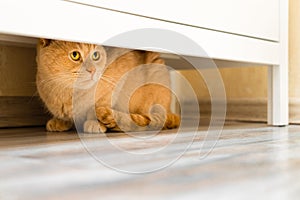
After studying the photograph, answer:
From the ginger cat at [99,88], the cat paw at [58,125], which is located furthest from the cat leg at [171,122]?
the cat paw at [58,125]

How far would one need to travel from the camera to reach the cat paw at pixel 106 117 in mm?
1325

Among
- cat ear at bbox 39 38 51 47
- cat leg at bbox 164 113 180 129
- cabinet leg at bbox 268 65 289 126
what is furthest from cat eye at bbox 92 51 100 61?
cabinet leg at bbox 268 65 289 126

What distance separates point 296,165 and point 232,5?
0.85 metres

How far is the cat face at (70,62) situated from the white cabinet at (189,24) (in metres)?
0.12

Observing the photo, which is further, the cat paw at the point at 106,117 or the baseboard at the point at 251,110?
the baseboard at the point at 251,110

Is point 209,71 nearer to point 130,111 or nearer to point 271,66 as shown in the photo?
point 271,66

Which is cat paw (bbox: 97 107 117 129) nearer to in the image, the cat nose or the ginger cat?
the ginger cat

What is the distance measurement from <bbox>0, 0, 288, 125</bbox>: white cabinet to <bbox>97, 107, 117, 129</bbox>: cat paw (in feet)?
0.88

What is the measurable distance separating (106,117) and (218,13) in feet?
1.76

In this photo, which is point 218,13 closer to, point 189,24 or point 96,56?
point 189,24

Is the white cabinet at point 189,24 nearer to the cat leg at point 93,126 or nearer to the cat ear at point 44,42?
the cat ear at point 44,42

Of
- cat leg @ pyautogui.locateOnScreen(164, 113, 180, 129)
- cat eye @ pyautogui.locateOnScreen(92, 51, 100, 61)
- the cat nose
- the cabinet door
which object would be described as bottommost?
cat leg @ pyautogui.locateOnScreen(164, 113, 180, 129)

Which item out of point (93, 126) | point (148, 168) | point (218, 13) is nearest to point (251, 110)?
point (218, 13)

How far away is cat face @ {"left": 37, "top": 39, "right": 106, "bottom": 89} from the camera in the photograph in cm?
127
